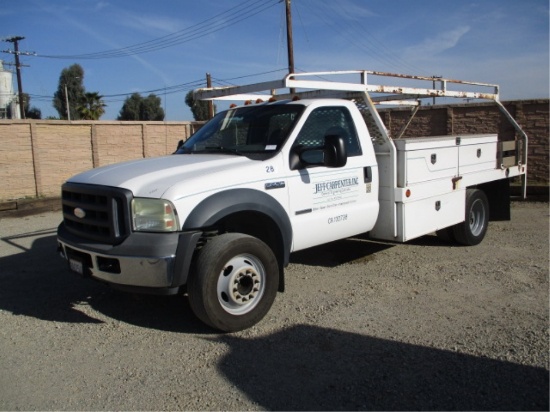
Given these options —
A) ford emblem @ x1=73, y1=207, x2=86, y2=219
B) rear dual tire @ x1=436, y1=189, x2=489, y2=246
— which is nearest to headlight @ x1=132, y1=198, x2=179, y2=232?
ford emblem @ x1=73, y1=207, x2=86, y2=219

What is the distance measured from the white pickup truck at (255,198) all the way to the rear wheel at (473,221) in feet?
0.87

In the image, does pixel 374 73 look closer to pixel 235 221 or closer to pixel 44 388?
pixel 235 221

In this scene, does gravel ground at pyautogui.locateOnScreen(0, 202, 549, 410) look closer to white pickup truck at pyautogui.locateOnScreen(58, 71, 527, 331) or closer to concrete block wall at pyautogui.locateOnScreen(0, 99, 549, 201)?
white pickup truck at pyautogui.locateOnScreen(58, 71, 527, 331)

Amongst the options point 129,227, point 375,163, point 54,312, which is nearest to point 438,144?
point 375,163

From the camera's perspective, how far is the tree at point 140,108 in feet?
211

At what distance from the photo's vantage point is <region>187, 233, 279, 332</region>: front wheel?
155 inches

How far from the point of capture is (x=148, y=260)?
3766 mm

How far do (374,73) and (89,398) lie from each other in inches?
175

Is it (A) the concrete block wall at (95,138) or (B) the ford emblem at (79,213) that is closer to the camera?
(B) the ford emblem at (79,213)

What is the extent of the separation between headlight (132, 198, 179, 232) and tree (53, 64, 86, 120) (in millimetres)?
63307

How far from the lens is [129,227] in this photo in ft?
12.7

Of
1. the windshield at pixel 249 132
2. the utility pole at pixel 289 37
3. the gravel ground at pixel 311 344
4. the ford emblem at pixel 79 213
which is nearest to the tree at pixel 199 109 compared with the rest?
the utility pole at pixel 289 37

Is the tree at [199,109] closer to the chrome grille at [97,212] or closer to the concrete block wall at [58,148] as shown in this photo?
the concrete block wall at [58,148]

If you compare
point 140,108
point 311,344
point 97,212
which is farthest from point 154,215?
point 140,108
